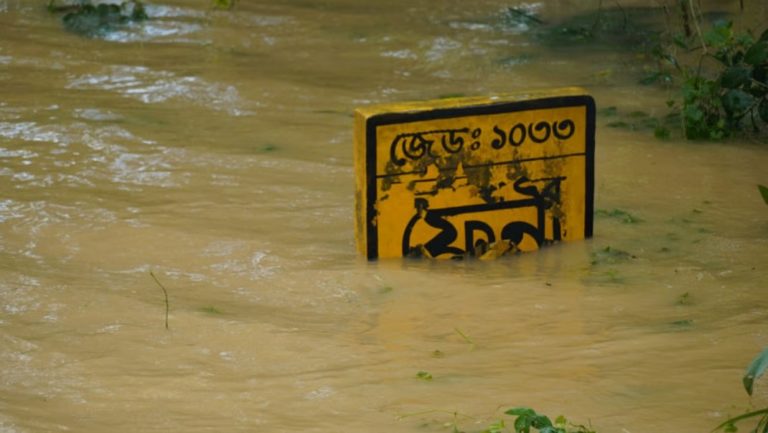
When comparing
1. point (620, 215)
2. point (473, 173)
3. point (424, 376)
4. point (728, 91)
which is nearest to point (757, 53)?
point (728, 91)

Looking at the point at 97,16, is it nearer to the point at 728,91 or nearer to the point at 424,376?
the point at 728,91

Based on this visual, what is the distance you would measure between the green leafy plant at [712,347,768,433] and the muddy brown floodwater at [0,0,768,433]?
7 centimetres

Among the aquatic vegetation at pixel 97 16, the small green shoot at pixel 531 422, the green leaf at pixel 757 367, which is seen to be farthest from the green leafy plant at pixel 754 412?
the aquatic vegetation at pixel 97 16

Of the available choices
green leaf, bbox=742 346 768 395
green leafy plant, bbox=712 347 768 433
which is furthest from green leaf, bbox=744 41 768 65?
green leaf, bbox=742 346 768 395

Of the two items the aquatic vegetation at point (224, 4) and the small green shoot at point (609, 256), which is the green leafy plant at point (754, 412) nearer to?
the small green shoot at point (609, 256)

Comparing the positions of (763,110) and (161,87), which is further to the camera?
(161,87)

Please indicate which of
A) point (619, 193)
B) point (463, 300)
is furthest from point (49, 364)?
point (619, 193)

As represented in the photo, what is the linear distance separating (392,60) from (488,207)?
2573mm

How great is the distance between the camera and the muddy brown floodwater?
297 cm

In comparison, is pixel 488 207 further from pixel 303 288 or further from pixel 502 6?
pixel 502 6

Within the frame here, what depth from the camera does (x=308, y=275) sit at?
379cm

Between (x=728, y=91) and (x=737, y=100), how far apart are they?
0.06 m

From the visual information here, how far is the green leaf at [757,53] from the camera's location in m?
4.88

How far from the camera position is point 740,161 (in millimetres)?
4965
